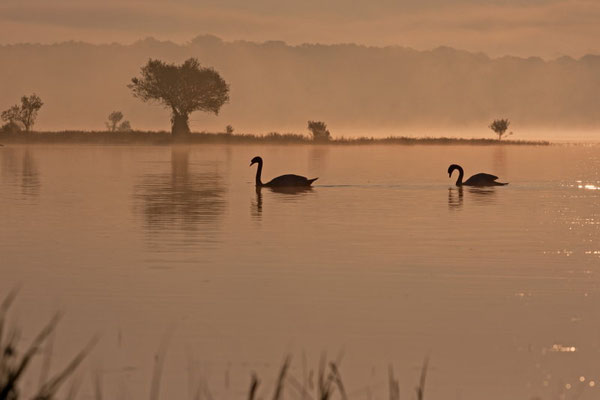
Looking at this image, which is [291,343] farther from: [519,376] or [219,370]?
[519,376]

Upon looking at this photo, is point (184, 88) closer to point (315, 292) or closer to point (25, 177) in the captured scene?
point (25, 177)

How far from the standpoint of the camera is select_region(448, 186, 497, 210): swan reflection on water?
113 feet

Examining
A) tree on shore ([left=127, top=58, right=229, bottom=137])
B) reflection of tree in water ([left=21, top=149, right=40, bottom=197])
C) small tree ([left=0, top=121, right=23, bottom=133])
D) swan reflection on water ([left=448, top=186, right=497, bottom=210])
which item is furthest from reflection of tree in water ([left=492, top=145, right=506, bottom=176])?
small tree ([left=0, top=121, right=23, bottom=133])

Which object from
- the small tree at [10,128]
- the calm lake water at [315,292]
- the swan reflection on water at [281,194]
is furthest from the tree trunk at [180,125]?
the calm lake water at [315,292]

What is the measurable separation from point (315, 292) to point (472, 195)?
2324cm

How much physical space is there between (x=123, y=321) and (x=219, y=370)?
2.61 metres

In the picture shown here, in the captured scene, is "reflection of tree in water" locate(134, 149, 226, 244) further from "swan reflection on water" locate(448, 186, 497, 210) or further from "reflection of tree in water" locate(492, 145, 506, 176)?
"reflection of tree in water" locate(492, 145, 506, 176)

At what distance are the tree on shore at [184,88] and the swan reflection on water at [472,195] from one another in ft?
254

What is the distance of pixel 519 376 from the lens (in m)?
11.1

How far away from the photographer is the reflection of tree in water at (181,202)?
25.7 m

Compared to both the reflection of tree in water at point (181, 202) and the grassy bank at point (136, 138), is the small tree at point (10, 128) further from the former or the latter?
the reflection of tree in water at point (181, 202)

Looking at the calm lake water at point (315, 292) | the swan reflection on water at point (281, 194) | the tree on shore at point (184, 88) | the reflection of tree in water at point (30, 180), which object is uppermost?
the tree on shore at point (184, 88)

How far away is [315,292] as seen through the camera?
15766mm

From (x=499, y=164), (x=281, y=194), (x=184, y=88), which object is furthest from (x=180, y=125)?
(x=281, y=194)
